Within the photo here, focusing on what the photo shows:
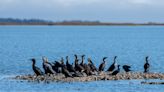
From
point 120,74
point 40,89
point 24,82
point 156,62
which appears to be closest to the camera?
point 40,89

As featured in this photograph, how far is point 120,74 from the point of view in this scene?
33.0m

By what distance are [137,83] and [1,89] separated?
17.8 ft

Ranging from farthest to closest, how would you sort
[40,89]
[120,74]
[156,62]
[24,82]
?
[156,62] → [120,74] → [24,82] → [40,89]

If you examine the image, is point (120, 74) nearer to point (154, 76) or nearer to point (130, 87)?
point (154, 76)

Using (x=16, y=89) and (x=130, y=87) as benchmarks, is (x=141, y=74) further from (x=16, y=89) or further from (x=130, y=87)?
(x=16, y=89)

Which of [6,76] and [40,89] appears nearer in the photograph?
[40,89]

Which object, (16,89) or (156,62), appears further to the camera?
(156,62)

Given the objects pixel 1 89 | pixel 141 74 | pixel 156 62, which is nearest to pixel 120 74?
pixel 141 74

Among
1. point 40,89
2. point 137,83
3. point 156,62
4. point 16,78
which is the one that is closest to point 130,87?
point 137,83

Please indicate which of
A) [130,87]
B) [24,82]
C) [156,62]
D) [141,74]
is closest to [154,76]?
[141,74]

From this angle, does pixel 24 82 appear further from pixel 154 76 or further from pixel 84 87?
pixel 154 76

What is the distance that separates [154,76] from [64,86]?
472cm

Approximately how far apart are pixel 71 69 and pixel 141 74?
9.97 feet

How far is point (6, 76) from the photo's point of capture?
34.3 meters
